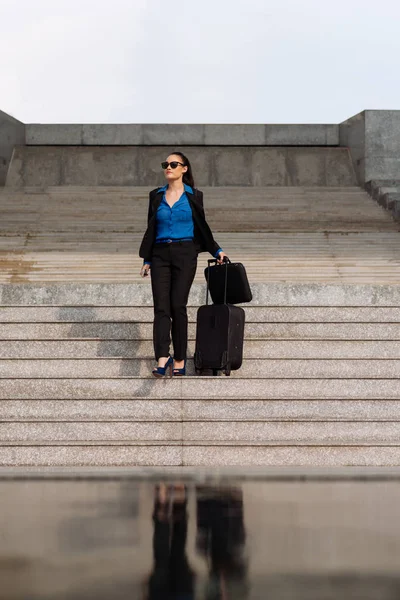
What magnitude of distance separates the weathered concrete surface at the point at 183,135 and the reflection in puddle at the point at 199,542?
18.2 m

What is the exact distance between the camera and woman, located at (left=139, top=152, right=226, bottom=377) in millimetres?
7480

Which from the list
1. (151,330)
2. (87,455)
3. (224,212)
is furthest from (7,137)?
(87,455)

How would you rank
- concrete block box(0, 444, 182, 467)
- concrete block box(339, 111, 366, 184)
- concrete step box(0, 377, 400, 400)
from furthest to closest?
concrete block box(339, 111, 366, 184) → concrete step box(0, 377, 400, 400) → concrete block box(0, 444, 182, 467)

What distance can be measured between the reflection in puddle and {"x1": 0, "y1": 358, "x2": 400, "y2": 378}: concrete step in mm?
2443

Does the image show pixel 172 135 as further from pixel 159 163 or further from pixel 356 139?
pixel 356 139

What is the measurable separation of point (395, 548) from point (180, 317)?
4180 millimetres

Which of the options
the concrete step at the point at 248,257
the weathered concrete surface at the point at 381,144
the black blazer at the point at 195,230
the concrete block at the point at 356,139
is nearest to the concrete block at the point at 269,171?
the concrete block at the point at 356,139

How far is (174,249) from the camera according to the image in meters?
7.54

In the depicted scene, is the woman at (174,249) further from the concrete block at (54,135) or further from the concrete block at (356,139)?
the concrete block at (54,135)

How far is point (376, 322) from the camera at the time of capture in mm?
8352

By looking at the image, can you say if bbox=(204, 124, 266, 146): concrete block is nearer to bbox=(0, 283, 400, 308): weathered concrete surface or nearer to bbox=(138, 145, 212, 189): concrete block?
bbox=(138, 145, 212, 189): concrete block

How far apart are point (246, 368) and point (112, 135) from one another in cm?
1605

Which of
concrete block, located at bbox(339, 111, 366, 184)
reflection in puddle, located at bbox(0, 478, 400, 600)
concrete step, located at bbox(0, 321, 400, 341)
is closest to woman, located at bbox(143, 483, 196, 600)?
reflection in puddle, located at bbox(0, 478, 400, 600)

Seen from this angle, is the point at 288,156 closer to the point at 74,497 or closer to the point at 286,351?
the point at 286,351
